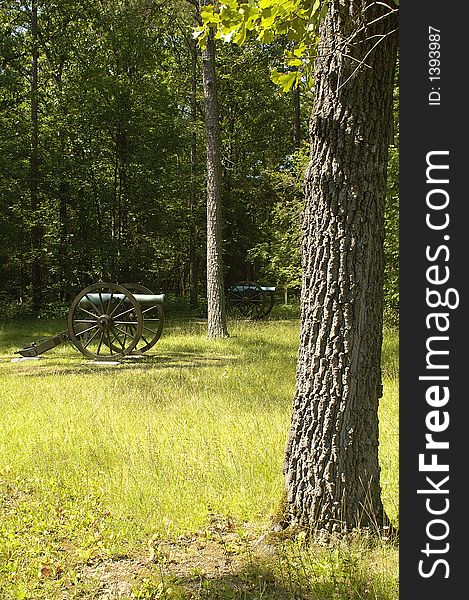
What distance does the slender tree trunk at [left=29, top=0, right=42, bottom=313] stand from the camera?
19.6 meters

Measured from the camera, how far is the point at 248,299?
19.9 m

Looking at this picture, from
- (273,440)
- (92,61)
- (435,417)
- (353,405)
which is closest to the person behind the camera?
(435,417)

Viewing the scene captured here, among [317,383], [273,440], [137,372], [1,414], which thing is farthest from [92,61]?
[317,383]

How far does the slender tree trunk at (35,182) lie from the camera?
64.2 ft

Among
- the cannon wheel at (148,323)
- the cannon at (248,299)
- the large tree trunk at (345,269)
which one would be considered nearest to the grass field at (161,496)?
the large tree trunk at (345,269)

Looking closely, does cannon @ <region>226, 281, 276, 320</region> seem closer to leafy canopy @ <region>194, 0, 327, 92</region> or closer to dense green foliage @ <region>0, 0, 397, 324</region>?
dense green foliage @ <region>0, 0, 397, 324</region>

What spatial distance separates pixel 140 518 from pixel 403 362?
2495mm

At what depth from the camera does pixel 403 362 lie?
2359mm

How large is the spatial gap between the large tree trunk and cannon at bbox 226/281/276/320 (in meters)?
16.0

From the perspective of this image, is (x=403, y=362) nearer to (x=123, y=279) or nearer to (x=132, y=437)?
(x=132, y=437)

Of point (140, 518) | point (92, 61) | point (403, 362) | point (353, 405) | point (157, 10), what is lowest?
point (140, 518)

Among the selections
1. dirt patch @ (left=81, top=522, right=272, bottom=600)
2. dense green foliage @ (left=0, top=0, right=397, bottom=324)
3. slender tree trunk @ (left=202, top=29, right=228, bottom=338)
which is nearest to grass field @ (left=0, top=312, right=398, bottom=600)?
dirt patch @ (left=81, top=522, right=272, bottom=600)

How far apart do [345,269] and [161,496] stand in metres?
2.01

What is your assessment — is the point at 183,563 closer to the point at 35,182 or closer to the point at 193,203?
the point at 35,182
